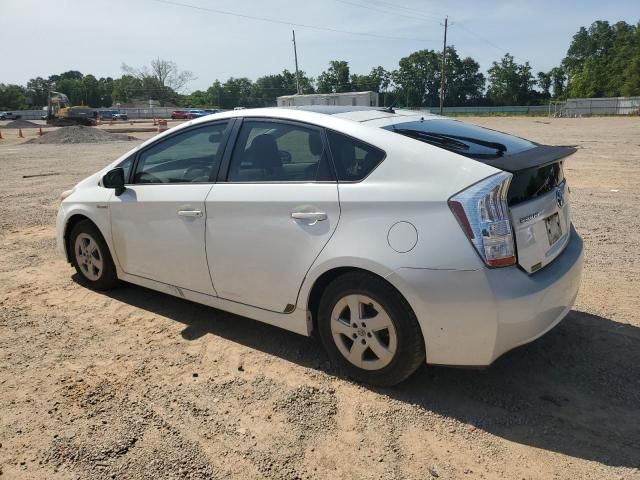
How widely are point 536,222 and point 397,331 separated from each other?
3.24 feet

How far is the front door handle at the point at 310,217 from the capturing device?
3.04 m

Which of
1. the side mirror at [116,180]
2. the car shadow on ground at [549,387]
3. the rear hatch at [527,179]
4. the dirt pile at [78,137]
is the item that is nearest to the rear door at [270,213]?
the car shadow on ground at [549,387]

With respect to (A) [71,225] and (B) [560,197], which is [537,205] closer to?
(B) [560,197]

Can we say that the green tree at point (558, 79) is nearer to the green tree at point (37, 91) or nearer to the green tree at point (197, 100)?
the green tree at point (197, 100)

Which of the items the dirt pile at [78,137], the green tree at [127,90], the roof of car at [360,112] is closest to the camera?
the roof of car at [360,112]

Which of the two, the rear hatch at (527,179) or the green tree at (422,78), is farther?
the green tree at (422,78)

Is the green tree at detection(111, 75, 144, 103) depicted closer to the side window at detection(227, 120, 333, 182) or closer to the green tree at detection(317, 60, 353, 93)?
the green tree at detection(317, 60, 353, 93)

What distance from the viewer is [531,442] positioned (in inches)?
103

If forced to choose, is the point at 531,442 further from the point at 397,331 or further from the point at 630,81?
the point at 630,81

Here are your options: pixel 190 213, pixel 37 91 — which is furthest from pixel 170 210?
pixel 37 91

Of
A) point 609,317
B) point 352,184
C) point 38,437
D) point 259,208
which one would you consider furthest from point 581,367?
point 38,437

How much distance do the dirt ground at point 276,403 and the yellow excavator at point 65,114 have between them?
4798 centimetres

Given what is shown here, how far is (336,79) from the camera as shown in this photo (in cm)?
10731

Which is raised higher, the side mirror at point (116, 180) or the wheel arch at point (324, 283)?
the side mirror at point (116, 180)
